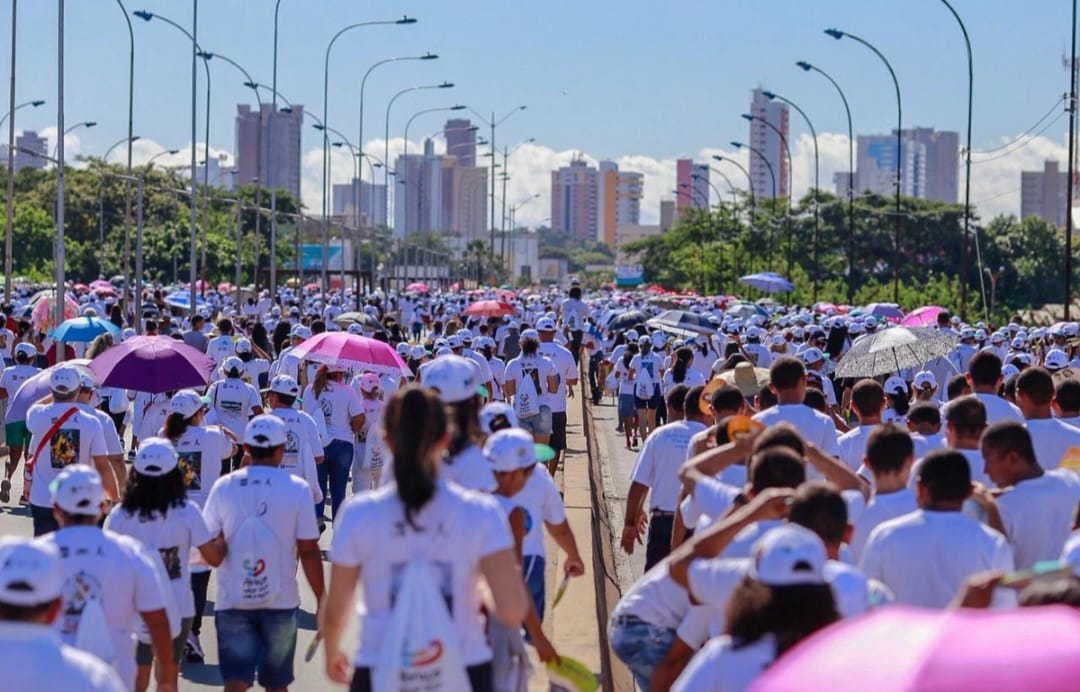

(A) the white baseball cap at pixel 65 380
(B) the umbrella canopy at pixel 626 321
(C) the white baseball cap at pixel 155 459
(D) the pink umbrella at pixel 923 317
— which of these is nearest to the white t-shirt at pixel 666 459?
(C) the white baseball cap at pixel 155 459

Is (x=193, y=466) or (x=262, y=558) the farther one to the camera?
(x=193, y=466)

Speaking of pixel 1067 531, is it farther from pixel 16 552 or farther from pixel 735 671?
pixel 16 552

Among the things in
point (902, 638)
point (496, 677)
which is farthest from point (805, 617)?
point (496, 677)

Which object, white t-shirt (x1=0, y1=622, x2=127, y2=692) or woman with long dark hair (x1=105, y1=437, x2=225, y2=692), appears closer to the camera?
white t-shirt (x1=0, y1=622, x2=127, y2=692)

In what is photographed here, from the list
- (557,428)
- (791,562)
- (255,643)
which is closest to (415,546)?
(791,562)

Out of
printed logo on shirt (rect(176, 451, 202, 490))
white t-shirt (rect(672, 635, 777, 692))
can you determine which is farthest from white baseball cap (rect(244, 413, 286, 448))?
white t-shirt (rect(672, 635, 777, 692))

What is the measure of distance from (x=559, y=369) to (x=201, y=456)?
8.12 m

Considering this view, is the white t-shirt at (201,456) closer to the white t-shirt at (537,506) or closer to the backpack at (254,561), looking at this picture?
the backpack at (254,561)

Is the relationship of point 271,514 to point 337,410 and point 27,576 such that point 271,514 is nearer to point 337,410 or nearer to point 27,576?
point 27,576

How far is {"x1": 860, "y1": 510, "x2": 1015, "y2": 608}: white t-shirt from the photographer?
22.1 feet

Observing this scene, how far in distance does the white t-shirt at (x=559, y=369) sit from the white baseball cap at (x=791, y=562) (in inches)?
534

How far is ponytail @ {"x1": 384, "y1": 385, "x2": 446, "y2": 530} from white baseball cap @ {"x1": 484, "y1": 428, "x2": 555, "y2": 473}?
5.89 feet

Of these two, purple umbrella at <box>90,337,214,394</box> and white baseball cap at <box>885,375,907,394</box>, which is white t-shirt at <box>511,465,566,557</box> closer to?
purple umbrella at <box>90,337,214,394</box>

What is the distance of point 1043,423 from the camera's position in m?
10.3
